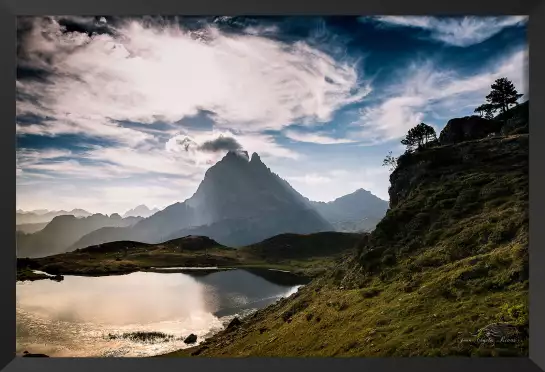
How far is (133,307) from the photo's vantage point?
694 centimetres

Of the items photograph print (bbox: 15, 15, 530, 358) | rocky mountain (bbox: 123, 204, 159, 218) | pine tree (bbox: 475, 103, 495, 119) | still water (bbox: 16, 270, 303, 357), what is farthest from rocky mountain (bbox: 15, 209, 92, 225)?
pine tree (bbox: 475, 103, 495, 119)

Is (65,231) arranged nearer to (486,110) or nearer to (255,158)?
(255,158)

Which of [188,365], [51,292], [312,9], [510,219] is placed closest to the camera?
[312,9]

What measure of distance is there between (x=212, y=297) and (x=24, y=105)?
16.6 feet

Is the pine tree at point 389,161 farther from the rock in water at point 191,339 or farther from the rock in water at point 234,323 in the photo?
the rock in water at point 191,339

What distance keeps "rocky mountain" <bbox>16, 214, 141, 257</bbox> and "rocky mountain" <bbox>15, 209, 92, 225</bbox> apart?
0.06 meters

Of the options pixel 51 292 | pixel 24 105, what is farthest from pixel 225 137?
pixel 51 292

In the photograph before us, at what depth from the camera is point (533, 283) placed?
4906 millimetres

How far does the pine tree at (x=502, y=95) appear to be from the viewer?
20.1 ft

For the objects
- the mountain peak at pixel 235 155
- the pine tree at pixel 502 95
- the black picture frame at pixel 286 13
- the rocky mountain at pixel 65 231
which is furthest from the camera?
the mountain peak at pixel 235 155

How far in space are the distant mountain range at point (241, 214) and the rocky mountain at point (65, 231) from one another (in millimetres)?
36

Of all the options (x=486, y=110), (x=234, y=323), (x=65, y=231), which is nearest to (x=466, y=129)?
(x=486, y=110)

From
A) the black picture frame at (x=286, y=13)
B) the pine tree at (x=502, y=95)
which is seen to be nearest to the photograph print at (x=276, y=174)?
the pine tree at (x=502, y=95)

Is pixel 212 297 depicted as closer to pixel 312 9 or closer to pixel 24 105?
pixel 24 105
